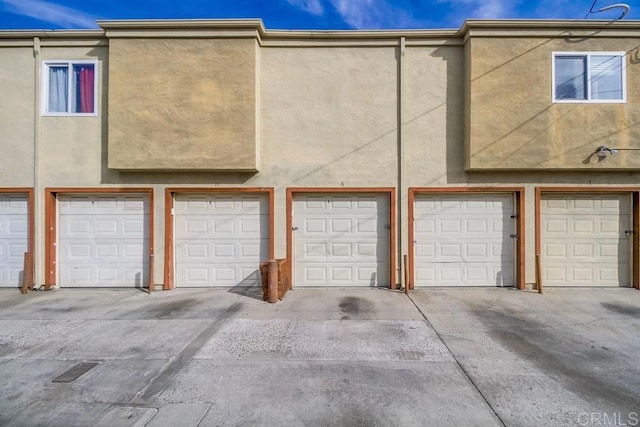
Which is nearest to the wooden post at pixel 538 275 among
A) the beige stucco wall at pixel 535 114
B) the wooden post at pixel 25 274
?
the beige stucco wall at pixel 535 114

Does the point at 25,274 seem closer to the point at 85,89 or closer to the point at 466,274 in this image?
the point at 85,89

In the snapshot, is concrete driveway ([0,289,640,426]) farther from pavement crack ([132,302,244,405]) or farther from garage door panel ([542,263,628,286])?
garage door panel ([542,263,628,286])

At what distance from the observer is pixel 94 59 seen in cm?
743

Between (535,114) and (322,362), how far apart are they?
7.13 m

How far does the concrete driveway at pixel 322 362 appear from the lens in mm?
2965

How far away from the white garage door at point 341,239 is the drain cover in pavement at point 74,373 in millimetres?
4383

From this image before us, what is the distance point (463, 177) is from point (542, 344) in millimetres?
4075

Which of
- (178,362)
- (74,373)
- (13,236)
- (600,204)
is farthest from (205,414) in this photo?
(600,204)

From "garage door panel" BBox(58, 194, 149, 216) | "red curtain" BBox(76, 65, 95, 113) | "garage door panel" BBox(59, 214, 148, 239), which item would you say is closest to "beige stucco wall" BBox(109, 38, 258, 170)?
"red curtain" BBox(76, 65, 95, 113)

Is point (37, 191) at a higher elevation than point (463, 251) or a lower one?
higher

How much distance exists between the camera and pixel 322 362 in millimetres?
3883

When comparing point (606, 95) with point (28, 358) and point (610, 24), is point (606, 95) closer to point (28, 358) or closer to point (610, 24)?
point (610, 24)

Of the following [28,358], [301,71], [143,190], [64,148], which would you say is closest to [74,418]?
[28,358]

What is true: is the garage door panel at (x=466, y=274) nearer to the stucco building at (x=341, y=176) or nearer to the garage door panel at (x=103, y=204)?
the stucco building at (x=341, y=176)
